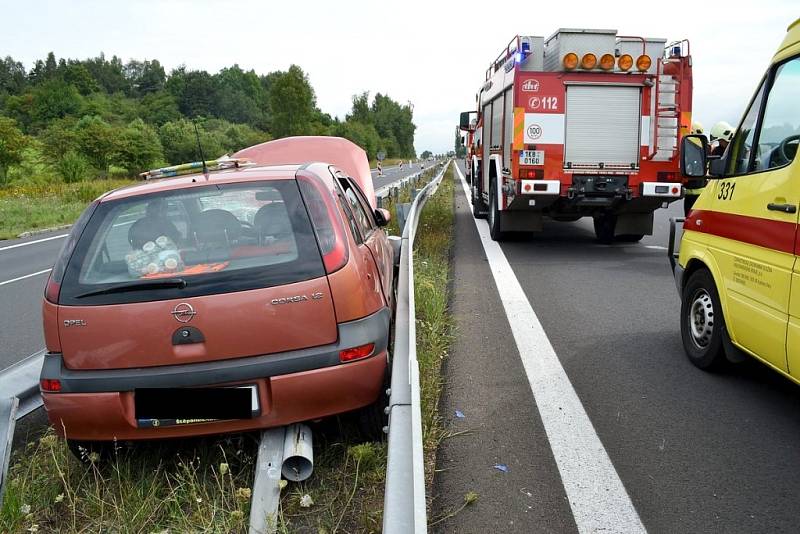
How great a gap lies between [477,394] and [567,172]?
606 cm

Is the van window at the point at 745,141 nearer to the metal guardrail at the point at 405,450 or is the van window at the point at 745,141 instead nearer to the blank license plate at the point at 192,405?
the metal guardrail at the point at 405,450

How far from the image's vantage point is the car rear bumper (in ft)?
10.5

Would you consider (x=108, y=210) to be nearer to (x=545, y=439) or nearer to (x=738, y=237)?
(x=545, y=439)

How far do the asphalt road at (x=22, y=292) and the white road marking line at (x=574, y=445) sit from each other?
4365 millimetres

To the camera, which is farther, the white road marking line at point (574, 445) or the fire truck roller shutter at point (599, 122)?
the fire truck roller shutter at point (599, 122)

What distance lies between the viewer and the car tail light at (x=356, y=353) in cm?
334

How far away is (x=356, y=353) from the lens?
3.38 meters

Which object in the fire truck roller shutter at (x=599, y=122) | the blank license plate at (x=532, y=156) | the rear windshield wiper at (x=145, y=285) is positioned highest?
the fire truck roller shutter at (x=599, y=122)

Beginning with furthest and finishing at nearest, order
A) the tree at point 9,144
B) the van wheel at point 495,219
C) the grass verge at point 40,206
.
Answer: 1. the tree at point 9,144
2. the grass verge at point 40,206
3. the van wheel at point 495,219

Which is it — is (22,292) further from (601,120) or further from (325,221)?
(601,120)

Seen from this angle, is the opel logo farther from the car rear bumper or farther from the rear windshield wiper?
the car rear bumper

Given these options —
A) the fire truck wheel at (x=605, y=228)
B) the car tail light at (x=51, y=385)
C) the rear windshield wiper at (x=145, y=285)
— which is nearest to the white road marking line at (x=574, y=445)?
the rear windshield wiper at (x=145, y=285)

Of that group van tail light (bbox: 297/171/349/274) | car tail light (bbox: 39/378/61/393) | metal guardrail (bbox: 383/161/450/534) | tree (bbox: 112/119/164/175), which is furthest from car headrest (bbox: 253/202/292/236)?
tree (bbox: 112/119/164/175)

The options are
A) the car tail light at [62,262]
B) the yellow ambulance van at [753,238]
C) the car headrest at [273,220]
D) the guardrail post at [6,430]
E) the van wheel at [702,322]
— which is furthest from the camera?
the van wheel at [702,322]
